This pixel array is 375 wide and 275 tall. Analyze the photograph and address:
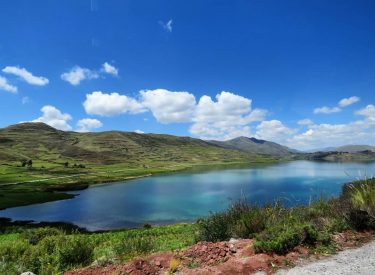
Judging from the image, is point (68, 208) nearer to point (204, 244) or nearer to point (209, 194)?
point (209, 194)

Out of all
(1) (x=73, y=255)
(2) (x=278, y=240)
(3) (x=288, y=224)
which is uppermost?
(3) (x=288, y=224)

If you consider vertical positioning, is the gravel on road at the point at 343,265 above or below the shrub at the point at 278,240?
below

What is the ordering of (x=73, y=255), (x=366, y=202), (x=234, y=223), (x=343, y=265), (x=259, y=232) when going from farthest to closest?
(x=366, y=202) → (x=234, y=223) → (x=73, y=255) → (x=259, y=232) → (x=343, y=265)

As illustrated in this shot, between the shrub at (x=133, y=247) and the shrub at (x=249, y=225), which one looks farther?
the shrub at (x=249, y=225)

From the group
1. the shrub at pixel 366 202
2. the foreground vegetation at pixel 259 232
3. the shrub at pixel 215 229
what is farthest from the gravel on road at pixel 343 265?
the shrub at pixel 215 229

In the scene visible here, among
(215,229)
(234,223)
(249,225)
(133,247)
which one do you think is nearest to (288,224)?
(249,225)

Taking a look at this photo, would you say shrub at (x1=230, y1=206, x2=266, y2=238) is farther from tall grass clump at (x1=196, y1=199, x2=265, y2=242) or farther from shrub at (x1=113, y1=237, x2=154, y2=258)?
shrub at (x1=113, y1=237, x2=154, y2=258)

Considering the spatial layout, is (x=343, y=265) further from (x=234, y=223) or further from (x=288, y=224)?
(x=234, y=223)

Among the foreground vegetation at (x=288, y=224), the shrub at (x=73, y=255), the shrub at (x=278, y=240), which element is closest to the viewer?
the shrub at (x=278, y=240)

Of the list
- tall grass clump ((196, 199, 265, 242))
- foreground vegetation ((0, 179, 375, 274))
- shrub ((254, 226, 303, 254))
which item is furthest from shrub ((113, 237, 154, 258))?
shrub ((254, 226, 303, 254))

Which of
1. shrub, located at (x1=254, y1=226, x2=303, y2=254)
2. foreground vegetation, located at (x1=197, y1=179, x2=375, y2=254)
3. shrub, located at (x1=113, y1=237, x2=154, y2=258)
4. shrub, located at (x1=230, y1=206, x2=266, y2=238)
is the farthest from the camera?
shrub, located at (x1=230, y1=206, x2=266, y2=238)

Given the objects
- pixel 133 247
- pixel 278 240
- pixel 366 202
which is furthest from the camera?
pixel 366 202

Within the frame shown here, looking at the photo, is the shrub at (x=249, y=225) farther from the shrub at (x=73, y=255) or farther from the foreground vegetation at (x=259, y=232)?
the shrub at (x=73, y=255)

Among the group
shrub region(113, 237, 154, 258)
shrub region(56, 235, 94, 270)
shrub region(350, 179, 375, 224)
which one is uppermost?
shrub region(350, 179, 375, 224)
